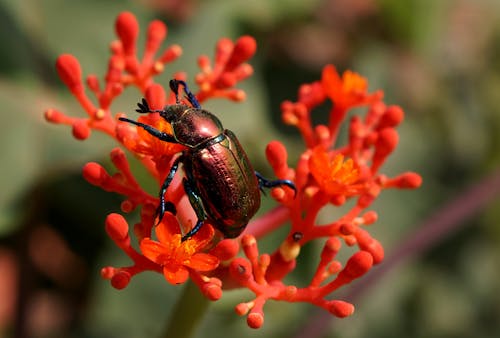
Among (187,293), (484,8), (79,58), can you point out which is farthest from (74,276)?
(484,8)

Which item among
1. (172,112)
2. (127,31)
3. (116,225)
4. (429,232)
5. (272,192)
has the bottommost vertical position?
(429,232)

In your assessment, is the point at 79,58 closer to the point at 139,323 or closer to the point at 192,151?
the point at 139,323

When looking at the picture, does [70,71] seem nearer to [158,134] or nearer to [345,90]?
[158,134]

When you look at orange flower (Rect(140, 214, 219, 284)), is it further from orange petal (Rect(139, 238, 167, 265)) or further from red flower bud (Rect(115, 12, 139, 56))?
red flower bud (Rect(115, 12, 139, 56))

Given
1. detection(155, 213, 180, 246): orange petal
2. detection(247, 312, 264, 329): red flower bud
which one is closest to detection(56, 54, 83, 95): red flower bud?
detection(155, 213, 180, 246): orange petal

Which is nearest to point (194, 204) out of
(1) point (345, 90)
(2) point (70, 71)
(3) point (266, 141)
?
(2) point (70, 71)

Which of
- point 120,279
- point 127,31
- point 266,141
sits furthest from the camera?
point 266,141
